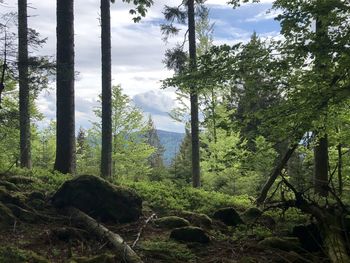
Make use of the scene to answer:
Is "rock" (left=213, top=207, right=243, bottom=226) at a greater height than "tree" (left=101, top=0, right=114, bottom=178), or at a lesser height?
lesser

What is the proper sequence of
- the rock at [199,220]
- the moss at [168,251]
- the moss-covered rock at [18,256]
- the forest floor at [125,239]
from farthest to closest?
1. the rock at [199,220]
2. the moss at [168,251]
3. the forest floor at [125,239]
4. the moss-covered rock at [18,256]

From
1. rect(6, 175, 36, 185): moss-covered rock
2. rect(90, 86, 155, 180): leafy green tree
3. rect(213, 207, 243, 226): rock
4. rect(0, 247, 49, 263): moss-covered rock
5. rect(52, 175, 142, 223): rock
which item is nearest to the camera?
rect(0, 247, 49, 263): moss-covered rock

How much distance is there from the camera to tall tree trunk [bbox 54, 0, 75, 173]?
12969mm

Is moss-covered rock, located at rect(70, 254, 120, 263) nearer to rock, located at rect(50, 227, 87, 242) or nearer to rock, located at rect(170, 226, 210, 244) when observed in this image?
rock, located at rect(50, 227, 87, 242)

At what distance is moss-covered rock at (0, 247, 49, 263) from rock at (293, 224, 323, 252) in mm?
4847

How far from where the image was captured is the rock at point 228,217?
979cm

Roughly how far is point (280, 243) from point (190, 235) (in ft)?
5.74

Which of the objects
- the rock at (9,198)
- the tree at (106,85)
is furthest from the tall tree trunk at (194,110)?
the rock at (9,198)

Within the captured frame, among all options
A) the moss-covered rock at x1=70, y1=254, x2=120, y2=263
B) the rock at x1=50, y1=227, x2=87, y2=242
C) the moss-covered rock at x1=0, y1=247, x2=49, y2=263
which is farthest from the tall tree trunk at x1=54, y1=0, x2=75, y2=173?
the moss-covered rock at x1=70, y1=254, x2=120, y2=263

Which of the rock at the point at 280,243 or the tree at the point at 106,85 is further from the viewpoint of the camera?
the tree at the point at 106,85

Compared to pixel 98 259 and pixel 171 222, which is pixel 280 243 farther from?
pixel 98 259

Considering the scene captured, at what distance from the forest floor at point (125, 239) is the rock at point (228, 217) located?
584 millimetres

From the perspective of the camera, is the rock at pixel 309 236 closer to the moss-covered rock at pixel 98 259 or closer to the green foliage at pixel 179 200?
the green foliage at pixel 179 200

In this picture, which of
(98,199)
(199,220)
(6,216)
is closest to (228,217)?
(199,220)
